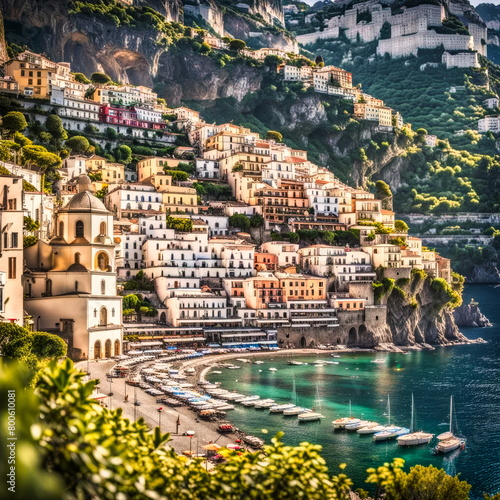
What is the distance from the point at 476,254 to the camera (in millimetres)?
137875

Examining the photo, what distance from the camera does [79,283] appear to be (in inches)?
2264

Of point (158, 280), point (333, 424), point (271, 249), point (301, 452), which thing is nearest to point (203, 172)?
point (271, 249)

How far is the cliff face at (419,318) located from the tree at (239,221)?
709 inches

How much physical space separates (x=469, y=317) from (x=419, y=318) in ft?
67.0

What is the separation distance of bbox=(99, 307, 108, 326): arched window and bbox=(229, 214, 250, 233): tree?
107ft

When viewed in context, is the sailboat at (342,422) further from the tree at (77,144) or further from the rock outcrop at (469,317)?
the rock outcrop at (469,317)

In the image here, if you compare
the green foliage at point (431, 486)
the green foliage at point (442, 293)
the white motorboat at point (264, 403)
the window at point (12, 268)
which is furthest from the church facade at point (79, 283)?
the green foliage at point (442, 293)

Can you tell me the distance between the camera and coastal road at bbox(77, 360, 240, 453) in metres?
40.0

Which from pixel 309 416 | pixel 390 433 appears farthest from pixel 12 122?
pixel 390 433

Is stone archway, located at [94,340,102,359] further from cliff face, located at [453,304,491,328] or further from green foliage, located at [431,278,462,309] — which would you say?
cliff face, located at [453,304,491,328]

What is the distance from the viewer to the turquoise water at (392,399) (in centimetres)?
4059

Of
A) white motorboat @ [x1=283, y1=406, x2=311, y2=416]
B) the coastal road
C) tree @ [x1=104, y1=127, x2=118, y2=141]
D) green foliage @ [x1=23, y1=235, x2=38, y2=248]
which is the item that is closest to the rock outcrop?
tree @ [x1=104, y1=127, x2=118, y2=141]

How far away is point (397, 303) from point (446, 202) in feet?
206

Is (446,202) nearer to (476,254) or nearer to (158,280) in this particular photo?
(476,254)
